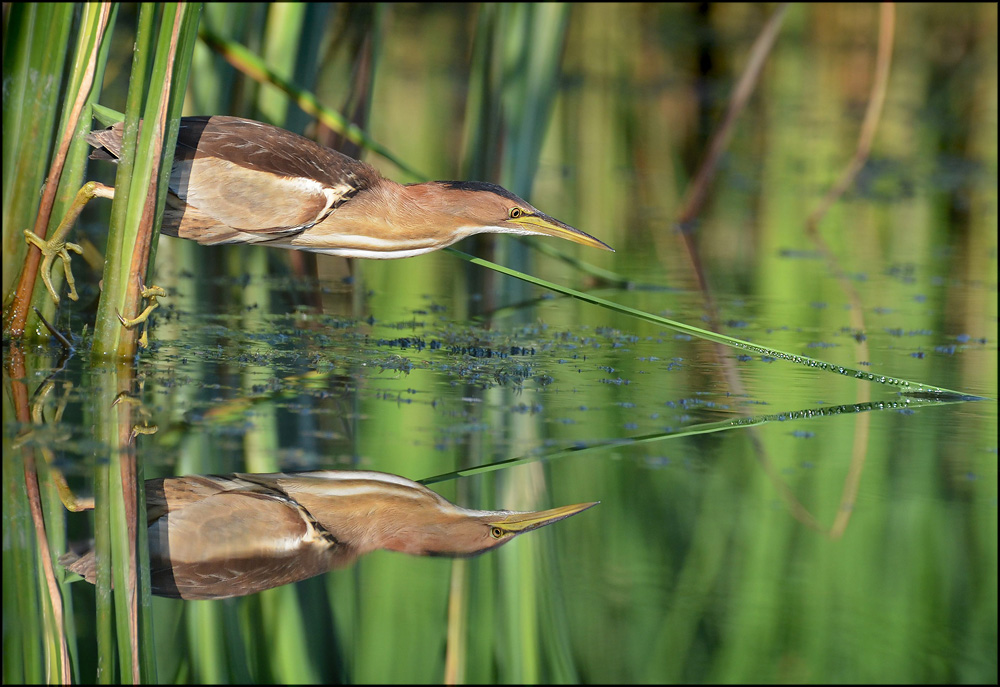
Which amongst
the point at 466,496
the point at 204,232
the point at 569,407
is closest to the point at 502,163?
the point at 204,232

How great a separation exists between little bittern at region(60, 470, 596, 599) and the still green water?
44 millimetres

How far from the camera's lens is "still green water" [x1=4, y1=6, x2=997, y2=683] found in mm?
1828

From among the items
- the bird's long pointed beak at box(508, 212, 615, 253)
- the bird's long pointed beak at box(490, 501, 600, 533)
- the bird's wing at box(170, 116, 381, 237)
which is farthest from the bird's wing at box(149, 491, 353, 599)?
the bird's long pointed beak at box(508, 212, 615, 253)

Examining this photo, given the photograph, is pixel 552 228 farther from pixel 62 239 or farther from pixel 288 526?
pixel 288 526

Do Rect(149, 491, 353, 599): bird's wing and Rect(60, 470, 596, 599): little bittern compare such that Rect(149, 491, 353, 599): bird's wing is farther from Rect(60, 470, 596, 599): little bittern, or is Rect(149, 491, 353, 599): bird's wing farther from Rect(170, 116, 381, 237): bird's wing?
Rect(170, 116, 381, 237): bird's wing

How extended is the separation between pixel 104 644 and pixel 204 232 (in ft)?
5.48

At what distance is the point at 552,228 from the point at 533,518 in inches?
50.4

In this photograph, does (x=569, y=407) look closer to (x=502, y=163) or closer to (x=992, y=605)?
(x=992, y=605)

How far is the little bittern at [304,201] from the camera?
3.09m

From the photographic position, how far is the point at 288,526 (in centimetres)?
210

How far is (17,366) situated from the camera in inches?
110

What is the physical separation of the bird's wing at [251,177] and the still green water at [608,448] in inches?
13.9

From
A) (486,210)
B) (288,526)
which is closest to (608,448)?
(288,526)

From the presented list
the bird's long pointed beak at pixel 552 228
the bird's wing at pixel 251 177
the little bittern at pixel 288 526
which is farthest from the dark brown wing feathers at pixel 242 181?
the little bittern at pixel 288 526
